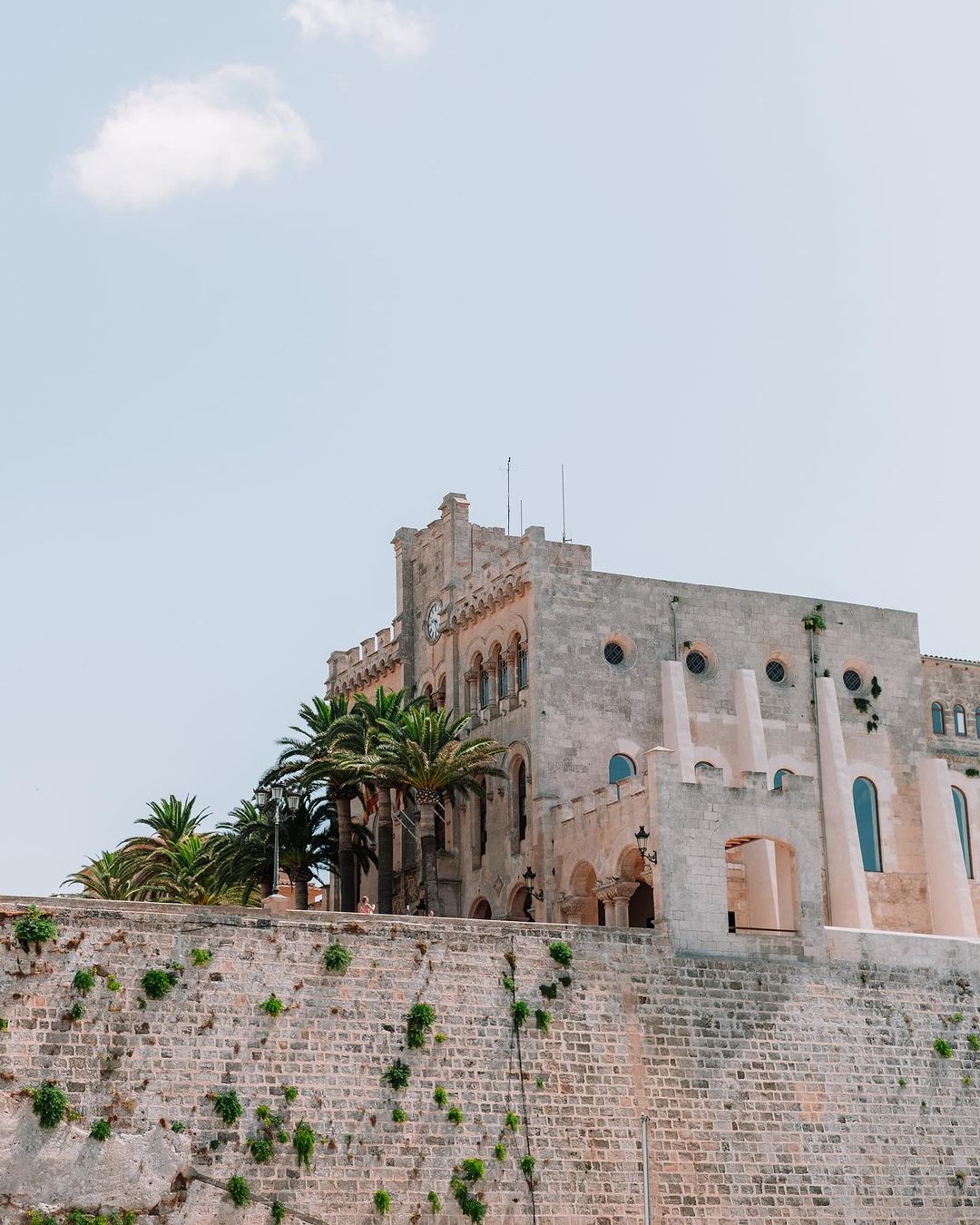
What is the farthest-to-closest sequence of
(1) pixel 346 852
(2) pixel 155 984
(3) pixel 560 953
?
(1) pixel 346 852
(3) pixel 560 953
(2) pixel 155 984

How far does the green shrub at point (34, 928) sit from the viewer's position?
96.0 feet

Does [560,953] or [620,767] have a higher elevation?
[620,767]

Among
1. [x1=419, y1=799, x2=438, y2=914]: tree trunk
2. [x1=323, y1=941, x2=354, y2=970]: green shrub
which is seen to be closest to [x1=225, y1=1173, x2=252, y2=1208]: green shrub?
[x1=323, y1=941, x2=354, y2=970]: green shrub

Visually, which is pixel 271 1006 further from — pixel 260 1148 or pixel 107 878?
pixel 107 878

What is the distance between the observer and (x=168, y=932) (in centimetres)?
3038

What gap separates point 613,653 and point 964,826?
10.6 m

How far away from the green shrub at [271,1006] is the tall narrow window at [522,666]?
1399cm

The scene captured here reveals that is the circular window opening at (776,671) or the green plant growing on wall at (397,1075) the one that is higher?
the circular window opening at (776,671)

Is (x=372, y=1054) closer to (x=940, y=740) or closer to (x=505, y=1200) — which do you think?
(x=505, y=1200)

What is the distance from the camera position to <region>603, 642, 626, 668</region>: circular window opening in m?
43.5

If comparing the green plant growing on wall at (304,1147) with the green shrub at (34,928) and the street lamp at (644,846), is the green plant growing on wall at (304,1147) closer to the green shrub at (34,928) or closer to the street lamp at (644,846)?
the green shrub at (34,928)

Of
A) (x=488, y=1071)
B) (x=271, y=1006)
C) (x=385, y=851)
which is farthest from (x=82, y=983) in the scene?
(x=385, y=851)

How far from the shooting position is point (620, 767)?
42875 mm

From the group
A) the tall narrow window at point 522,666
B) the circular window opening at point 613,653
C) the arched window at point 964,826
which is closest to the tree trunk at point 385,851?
the tall narrow window at point 522,666
